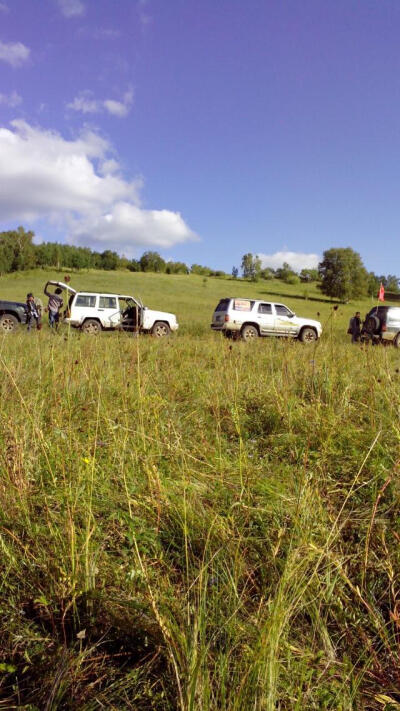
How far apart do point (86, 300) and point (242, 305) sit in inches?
283

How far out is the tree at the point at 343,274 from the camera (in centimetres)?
6075

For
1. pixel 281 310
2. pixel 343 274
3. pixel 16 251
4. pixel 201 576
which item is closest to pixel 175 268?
pixel 16 251

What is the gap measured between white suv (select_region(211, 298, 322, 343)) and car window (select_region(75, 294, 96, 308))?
570 centimetres

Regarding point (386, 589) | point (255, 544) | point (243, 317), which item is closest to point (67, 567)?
point (255, 544)

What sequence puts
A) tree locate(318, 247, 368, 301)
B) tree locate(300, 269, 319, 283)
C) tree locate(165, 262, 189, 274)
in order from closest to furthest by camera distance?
tree locate(318, 247, 368, 301), tree locate(165, 262, 189, 274), tree locate(300, 269, 319, 283)

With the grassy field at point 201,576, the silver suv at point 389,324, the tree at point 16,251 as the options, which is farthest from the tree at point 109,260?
the grassy field at point 201,576

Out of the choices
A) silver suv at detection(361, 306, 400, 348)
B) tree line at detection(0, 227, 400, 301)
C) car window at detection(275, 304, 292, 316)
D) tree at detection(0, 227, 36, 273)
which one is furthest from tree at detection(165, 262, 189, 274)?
silver suv at detection(361, 306, 400, 348)

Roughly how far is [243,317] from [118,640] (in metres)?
16.7

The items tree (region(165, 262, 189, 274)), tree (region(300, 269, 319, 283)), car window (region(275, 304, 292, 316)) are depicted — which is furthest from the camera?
tree (region(300, 269, 319, 283))

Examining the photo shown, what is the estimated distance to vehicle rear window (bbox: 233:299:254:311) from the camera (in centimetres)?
1769

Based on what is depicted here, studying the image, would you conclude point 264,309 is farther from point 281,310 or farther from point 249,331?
point 249,331

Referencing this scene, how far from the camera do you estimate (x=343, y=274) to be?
198 feet

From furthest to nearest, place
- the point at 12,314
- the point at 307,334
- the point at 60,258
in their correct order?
the point at 60,258 < the point at 307,334 < the point at 12,314

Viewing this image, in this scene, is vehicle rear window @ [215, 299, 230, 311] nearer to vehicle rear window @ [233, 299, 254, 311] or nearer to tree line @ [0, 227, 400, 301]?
vehicle rear window @ [233, 299, 254, 311]
